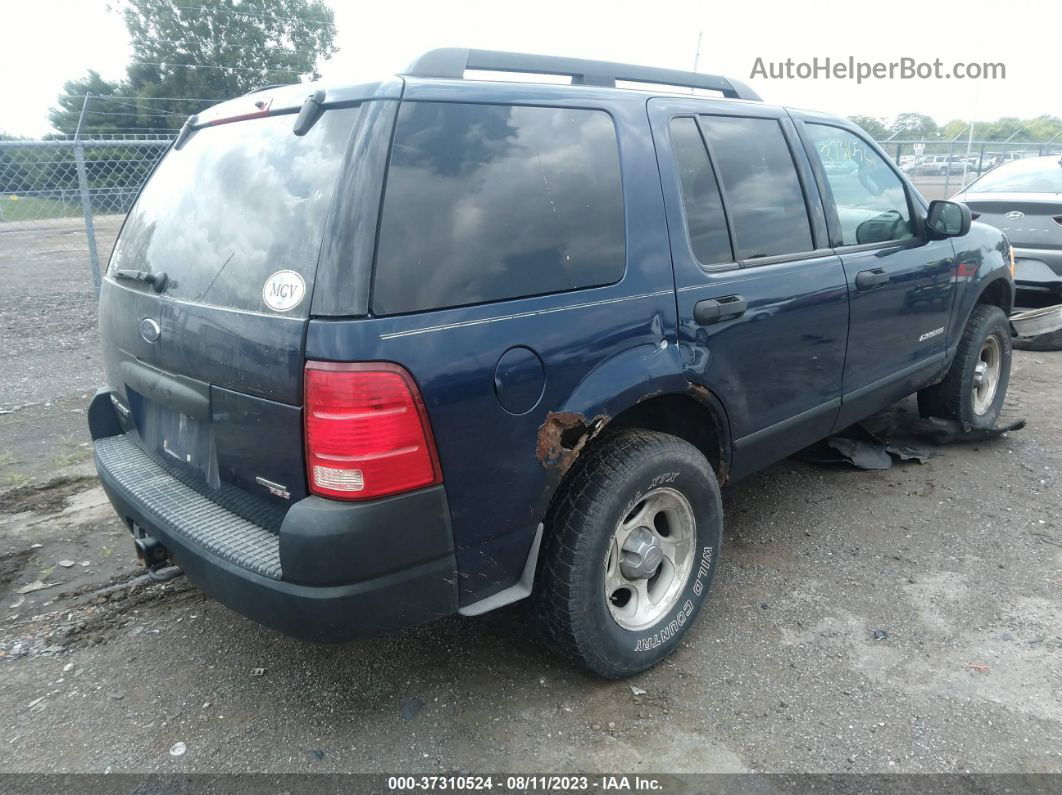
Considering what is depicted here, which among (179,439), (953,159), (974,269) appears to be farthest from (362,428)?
(953,159)

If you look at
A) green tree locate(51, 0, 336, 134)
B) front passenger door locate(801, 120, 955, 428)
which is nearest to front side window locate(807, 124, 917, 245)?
front passenger door locate(801, 120, 955, 428)

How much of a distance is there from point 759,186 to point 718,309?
72cm

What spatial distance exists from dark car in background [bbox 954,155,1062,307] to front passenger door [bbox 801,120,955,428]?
3409 mm

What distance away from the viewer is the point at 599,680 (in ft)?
8.66

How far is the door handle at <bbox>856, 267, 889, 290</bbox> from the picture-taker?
3.38 m

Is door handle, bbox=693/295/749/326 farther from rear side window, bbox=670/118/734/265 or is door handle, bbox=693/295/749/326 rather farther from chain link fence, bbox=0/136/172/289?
chain link fence, bbox=0/136/172/289

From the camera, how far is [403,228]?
1.98 metres

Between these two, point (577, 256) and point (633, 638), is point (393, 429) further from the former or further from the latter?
point (633, 638)

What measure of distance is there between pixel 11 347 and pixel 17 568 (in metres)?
4.62

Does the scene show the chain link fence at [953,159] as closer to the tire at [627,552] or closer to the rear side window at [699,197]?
the rear side window at [699,197]

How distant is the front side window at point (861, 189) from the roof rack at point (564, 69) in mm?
468

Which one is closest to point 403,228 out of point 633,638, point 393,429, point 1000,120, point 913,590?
point 393,429

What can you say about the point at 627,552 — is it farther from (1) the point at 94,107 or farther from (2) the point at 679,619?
(1) the point at 94,107


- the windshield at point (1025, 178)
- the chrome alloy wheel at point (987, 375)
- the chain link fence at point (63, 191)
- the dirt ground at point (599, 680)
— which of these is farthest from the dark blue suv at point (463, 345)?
the windshield at point (1025, 178)
